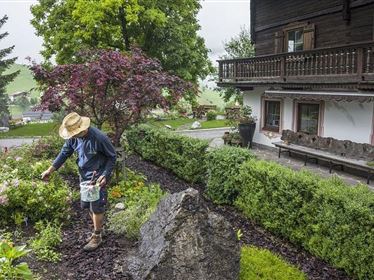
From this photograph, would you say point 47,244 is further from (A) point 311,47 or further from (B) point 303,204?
(A) point 311,47

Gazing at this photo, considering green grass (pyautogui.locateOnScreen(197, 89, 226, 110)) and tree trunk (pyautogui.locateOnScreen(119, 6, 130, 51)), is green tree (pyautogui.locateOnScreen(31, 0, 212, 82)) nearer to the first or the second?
tree trunk (pyautogui.locateOnScreen(119, 6, 130, 51))

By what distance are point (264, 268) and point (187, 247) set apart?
172 centimetres

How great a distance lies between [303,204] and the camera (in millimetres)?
6809

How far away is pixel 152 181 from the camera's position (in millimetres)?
10961

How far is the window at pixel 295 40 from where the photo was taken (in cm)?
1611

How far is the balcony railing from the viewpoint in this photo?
11.1 m

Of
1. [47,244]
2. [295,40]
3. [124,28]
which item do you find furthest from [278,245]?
[124,28]

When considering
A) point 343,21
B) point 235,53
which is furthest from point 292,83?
point 235,53

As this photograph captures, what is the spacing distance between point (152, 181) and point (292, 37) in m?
10.1

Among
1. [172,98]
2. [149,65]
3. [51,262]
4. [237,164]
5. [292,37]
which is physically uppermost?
[292,37]

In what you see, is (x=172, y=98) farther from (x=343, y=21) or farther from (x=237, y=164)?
(x=343, y=21)

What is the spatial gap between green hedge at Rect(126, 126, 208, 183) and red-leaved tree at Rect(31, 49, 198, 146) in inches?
72.6

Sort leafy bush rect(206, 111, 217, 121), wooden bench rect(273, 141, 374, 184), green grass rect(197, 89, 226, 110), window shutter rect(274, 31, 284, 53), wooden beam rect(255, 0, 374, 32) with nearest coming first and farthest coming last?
wooden bench rect(273, 141, 374, 184) → wooden beam rect(255, 0, 374, 32) → window shutter rect(274, 31, 284, 53) → leafy bush rect(206, 111, 217, 121) → green grass rect(197, 89, 226, 110)

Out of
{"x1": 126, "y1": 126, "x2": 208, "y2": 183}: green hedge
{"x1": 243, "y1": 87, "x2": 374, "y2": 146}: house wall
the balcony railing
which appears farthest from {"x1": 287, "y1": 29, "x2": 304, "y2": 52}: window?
{"x1": 126, "y1": 126, "x2": 208, "y2": 183}: green hedge
